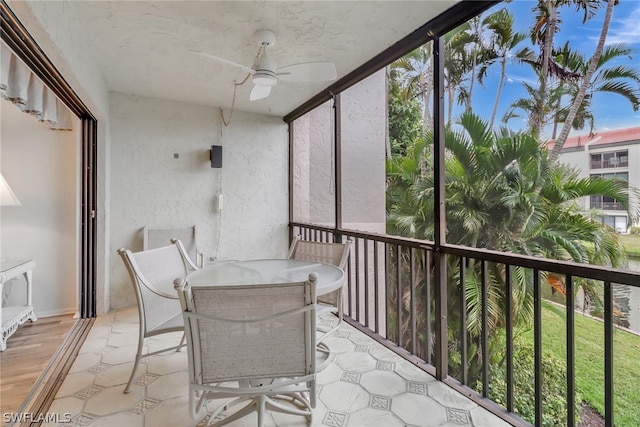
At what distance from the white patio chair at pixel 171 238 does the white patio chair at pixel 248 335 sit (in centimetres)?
228

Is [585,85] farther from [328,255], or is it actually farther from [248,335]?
[248,335]

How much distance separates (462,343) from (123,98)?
4.05 metres

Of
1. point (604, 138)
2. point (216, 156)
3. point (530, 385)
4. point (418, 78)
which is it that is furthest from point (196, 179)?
point (418, 78)

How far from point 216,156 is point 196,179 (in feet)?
1.23

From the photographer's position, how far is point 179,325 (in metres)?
1.78

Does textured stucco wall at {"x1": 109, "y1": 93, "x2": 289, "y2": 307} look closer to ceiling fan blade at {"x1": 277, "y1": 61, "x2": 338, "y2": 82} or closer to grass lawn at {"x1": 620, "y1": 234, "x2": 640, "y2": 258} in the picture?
ceiling fan blade at {"x1": 277, "y1": 61, "x2": 338, "y2": 82}

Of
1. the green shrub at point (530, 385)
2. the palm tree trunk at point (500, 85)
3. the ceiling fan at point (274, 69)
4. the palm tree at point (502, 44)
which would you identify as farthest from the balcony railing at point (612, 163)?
the ceiling fan at point (274, 69)

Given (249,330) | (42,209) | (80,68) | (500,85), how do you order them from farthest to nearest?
(500,85)
(42,209)
(80,68)
(249,330)

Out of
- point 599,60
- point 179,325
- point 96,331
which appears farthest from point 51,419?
point 599,60

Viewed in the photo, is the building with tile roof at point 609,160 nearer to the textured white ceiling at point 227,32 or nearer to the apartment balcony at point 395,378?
the apartment balcony at point 395,378

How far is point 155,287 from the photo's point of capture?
1.97 metres

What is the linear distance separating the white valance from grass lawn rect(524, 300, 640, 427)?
5846 millimetres

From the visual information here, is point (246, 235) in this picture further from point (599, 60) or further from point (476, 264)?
point (599, 60)

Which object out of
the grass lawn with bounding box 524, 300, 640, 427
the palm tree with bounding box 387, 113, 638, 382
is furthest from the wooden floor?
the grass lawn with bounding box 524, 300, 640, 427
